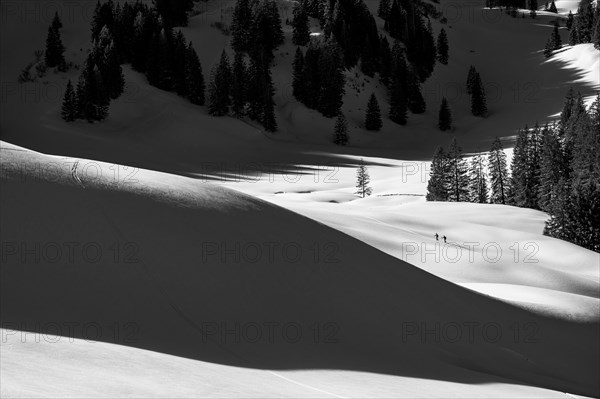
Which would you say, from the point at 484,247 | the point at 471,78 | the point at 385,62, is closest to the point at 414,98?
the point at 385,62

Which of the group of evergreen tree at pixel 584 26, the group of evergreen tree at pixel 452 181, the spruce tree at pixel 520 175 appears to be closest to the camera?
the group of evergreen tree at pixel 452 181

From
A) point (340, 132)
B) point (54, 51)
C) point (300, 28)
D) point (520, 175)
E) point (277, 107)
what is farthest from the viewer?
point (300, 28)

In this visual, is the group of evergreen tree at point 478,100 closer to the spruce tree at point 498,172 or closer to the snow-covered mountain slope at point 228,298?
the spruce tree at point 498,172

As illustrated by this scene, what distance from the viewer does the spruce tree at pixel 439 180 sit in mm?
59531

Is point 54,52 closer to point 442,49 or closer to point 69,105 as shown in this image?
point 69,105

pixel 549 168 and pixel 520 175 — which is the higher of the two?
pixel 549 168

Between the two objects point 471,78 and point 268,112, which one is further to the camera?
point 471,78

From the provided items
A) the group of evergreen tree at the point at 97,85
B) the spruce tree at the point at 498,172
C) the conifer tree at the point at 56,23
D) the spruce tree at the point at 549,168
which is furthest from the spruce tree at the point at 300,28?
the spruce tree at the point at 549,168

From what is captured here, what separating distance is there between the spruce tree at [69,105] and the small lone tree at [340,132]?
37.7 meters

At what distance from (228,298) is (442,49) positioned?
4847 inches

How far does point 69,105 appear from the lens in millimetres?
77688

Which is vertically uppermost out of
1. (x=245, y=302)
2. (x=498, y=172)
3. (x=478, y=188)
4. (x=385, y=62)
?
(x=385, y=62)

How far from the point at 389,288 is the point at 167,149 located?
208 feet

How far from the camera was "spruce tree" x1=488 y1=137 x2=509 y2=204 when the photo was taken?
205ft
